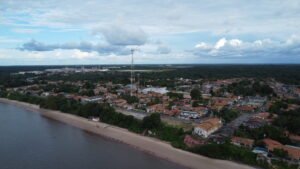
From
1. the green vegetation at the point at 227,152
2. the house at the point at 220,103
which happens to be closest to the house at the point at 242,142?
the green vegetation at the point at 227,152

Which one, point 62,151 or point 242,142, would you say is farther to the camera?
point 62,151

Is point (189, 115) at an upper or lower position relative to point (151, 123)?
lower

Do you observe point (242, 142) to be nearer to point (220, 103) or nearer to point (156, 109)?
point (156, 109)

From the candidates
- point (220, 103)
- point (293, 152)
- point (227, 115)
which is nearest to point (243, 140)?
point (293, 152)

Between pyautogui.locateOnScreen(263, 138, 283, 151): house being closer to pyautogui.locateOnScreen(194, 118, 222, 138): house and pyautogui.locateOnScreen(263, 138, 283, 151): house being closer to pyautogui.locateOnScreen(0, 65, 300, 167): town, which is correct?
pyautogui.locateOnScreen(0, 65, 300, 167): town

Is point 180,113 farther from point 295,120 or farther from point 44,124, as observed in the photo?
point 44,124

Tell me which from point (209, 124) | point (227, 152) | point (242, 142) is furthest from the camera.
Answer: point (209, 124)

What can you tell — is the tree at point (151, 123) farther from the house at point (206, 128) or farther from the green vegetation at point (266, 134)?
the green vegetation at point (266, 134)

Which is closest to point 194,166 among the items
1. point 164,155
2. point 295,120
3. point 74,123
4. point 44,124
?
point 164,155
